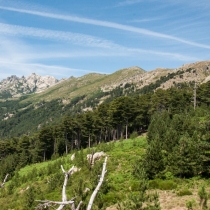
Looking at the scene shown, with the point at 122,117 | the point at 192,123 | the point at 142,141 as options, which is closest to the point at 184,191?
the point at 192,123

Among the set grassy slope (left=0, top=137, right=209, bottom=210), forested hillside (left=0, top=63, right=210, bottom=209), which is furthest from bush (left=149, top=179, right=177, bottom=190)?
grassy slope (left=0, top=137, right=209, bottom=210)

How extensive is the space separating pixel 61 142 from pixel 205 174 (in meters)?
56.4

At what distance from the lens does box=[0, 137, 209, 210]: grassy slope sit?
2033 cm

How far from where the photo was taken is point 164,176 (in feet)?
92.7

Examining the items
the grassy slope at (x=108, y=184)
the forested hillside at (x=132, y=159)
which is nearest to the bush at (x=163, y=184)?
the forested hillside at (x=132, y=159)

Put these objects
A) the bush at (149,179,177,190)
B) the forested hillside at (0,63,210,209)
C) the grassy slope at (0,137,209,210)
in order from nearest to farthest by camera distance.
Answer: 1. the grassy slope at (0,137,209,210)
2. the forested hillside at (0,63,210,209)
3. the bush at (149,179,177,190)

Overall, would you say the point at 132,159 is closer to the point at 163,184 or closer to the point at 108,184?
the point at 108,184

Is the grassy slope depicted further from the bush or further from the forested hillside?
the bush

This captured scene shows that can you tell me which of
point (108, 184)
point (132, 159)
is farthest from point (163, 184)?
point (132, 159)

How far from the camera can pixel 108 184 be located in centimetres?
2817

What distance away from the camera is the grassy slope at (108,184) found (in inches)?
800

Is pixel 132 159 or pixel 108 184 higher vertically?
pixel 132 159

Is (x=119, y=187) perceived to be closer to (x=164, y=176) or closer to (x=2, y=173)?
(x=164, y=176)

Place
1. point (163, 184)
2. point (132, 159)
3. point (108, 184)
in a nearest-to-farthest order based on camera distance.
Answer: point (163, 184), point (108, 184), point (132, 159)
